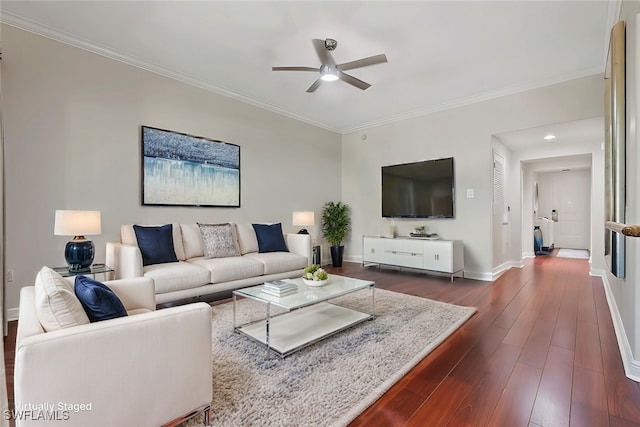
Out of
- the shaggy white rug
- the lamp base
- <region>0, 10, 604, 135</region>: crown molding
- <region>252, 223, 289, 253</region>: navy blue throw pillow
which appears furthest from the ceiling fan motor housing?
the lamp base

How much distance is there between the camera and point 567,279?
4.59 metres

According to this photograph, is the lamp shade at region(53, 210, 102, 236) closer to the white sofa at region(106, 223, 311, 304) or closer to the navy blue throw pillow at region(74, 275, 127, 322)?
the white sofa at region(106, 223, 311, 304)

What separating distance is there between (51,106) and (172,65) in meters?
1.35

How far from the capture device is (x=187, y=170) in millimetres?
4066

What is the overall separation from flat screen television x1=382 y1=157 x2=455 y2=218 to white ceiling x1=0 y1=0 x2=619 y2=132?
129 centimetres

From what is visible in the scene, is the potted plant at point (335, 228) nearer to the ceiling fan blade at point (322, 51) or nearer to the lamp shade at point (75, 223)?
the ceiling fan blade at point (322, 51)

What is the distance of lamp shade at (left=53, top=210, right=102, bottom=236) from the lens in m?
2.66

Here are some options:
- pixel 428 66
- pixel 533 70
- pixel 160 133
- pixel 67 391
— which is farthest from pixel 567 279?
pixel 160 133

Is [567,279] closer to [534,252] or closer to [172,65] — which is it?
[534,252]

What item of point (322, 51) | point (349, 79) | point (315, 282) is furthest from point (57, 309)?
point (349, 79)

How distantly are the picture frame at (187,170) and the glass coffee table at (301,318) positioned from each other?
2032mm

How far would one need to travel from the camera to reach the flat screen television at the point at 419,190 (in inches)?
195

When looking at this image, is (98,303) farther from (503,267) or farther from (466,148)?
(503,267)

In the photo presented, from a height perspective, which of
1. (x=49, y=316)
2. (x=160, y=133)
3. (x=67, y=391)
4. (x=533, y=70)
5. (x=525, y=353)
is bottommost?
(x=525, y=353)
